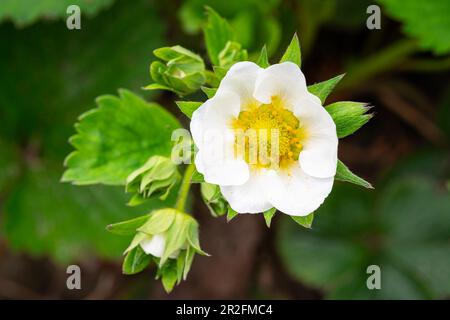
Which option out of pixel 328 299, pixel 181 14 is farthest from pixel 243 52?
pixel 328 299

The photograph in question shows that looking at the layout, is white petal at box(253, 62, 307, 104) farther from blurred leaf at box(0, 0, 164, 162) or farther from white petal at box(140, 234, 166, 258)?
blurred leaf at box(0, 0, 164, 162)

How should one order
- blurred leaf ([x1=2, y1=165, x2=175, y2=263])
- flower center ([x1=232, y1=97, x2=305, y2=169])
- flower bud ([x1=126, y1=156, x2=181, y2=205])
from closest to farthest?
flower center ([x1=232, y1=97, x2=305, y2=169]) → flower bud ([x1=126, y1=156, x2=181, y2=205]) → blurred leaf ([x1=2, y1=165, x2=175, y2=263])

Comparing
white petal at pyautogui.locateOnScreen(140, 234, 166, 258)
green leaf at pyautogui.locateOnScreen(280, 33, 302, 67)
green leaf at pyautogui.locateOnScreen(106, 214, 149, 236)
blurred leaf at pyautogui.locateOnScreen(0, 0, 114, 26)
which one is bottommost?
white petal at pyautogui.locateOnScreen(140, 234, 166, 258)

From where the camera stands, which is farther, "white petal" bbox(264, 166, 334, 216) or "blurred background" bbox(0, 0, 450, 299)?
"blurred background" bbox(0, 0, 450, 299)

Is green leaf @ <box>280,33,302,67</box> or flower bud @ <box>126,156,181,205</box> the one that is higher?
green leaf @ <box>280,33,302,67</box>

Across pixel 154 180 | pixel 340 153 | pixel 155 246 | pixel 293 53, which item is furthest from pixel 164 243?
pixel 340 153

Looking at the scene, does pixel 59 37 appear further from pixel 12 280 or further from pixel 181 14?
pixel 12 280

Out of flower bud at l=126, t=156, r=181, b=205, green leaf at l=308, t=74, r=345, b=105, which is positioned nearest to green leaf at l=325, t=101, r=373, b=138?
green leaf at l=308, t=74, r=345, b=105

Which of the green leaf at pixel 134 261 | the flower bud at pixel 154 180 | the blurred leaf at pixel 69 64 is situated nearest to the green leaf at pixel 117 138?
the flower bud at pixel 154 180
